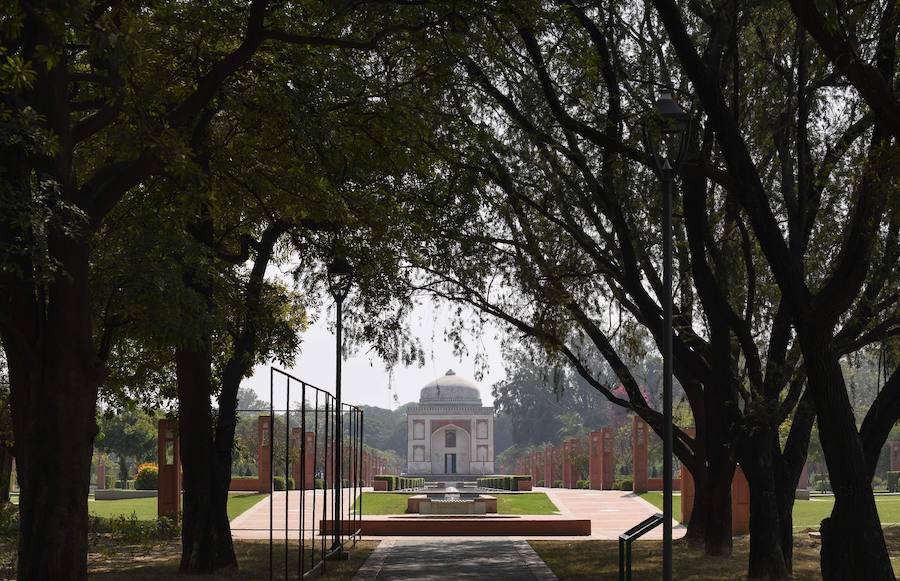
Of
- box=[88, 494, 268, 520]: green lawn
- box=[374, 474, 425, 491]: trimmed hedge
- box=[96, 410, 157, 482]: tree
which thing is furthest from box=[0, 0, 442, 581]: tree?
box=[96, 410, 157, 482]: tree

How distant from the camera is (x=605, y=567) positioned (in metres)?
20.1

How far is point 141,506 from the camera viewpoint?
135ft

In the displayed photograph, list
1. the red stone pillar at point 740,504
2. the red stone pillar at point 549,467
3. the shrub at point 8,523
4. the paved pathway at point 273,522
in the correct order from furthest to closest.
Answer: the red stone pillar at point 549,467 < the red stone pillar at point 740,504 < the paved pathway at point 273,522 < the shrub at point 8,523

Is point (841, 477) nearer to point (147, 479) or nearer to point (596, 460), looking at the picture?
point (147, 479)

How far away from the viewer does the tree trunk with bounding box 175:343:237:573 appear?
17.9 meters

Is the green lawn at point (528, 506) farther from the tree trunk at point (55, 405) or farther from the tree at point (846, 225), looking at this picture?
the tree trunk at point (55, 405)

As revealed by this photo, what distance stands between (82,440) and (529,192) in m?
10.7

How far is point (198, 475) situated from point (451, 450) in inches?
4123

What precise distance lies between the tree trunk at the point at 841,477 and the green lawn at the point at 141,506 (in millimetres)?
22925

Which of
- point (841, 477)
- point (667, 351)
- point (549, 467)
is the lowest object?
point (549, 467)

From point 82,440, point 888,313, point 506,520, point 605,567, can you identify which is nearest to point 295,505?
point 506,520

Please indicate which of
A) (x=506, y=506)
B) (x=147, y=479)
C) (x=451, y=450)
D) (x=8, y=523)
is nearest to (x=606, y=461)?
(x=506, y=506)

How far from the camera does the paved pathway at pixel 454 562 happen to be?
18.4 metres

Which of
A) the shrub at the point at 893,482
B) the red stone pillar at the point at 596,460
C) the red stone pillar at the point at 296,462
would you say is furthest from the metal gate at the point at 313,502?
the shrub at the point at 893,482
